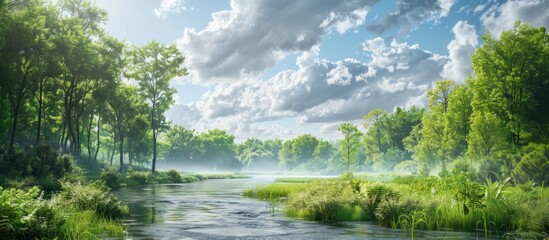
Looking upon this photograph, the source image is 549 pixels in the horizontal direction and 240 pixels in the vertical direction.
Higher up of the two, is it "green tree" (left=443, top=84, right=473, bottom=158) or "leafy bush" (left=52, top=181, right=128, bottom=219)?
"green tree" (left=443, top=84, right=473, bottom=158)

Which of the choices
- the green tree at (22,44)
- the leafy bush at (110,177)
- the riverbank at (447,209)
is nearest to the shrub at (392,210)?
the riverbank at (447,209)

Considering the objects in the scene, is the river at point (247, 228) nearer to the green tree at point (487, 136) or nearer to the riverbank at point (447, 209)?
the riverbank at point (447, 209)

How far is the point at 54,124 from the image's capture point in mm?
75125

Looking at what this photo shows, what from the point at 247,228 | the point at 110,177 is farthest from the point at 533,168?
the point at 110,177

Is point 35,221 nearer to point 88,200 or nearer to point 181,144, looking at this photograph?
point 88,200

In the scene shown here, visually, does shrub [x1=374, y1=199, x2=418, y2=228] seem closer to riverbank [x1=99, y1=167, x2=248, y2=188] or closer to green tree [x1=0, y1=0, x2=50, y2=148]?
green tree [x1=0, y1=0, x2=50, y2=148]

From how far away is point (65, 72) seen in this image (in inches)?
2080

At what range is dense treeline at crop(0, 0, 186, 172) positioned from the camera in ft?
146

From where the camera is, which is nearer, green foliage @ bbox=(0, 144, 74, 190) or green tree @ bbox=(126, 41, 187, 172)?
green foliage @ bbox=(0, 144, 74, 190)

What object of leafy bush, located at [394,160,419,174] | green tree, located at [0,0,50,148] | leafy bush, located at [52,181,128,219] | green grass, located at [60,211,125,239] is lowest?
green grass, located at [60,211,125,239]

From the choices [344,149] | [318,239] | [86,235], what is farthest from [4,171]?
[344,149]

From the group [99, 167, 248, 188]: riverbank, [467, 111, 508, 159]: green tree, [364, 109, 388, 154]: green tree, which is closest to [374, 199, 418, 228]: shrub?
[467, 111, 508, 159]: green tree

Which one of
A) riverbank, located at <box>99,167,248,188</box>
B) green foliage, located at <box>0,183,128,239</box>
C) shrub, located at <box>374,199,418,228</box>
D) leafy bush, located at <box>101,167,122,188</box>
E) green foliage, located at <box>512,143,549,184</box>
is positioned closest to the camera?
green foliage, located at <box>0,183,128,239</box>

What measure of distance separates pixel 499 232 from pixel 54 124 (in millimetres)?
72223
